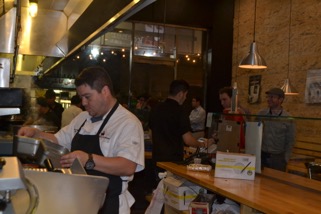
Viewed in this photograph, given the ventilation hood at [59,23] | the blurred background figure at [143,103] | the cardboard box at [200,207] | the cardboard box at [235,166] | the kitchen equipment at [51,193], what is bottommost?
the cardboard box at [200,207]

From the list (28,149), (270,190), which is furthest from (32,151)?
(270,190)

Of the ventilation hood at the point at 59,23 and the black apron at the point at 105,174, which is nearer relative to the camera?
the black apron at the point at 105,174

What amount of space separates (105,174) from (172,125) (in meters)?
2.01

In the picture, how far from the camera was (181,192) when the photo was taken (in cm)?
291

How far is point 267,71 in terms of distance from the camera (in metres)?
7.13

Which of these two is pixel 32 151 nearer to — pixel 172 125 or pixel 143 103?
pixel 172 125

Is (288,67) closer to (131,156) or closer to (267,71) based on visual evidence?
(267,71)

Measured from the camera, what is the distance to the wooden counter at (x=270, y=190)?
1955 mm

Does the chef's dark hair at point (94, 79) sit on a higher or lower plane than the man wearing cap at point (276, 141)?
higher

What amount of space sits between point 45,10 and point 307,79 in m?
3.86

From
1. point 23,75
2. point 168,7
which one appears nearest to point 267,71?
point 168,7

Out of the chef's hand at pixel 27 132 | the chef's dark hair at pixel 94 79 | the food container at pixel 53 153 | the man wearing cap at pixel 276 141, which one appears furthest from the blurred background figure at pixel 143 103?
the food container at pixel 53 153

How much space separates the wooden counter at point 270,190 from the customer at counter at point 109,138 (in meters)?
0.56

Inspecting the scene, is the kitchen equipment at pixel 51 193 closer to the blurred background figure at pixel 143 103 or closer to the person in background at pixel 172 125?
the person in background at pixel 172 125
